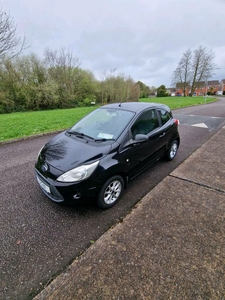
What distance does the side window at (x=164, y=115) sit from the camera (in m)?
3.67

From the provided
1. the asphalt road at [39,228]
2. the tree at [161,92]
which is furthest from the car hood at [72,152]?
the tree at [161,92]

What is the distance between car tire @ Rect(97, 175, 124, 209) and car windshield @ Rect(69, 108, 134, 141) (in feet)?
2.35

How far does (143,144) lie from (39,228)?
2.15 meters

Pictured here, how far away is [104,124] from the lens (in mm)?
3043

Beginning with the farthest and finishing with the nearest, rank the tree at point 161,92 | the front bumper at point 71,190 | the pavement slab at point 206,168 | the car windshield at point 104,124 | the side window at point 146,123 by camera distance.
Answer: the tree at point 161,92 → the pavement slab at point 206,168 → the side window at point 146,123 → the car windshield at point 104,124 → the front bumper at point 71,190

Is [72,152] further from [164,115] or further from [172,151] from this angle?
[172,151]

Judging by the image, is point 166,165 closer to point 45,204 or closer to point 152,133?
point 152,133

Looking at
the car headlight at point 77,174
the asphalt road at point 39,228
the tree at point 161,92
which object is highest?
the tree at point 161,92

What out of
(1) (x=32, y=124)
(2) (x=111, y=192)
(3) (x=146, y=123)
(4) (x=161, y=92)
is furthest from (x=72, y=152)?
(4) (x=161, y=92)

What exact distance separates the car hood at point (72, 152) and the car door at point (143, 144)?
409mm

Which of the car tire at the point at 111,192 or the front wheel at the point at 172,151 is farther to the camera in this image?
the front wheel at the point at 172,151

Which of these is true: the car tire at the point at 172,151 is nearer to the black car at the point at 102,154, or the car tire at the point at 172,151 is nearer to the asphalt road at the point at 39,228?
the black car at the point at 102,154

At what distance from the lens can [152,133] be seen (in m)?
3.21

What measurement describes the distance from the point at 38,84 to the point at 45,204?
79.9 feet
